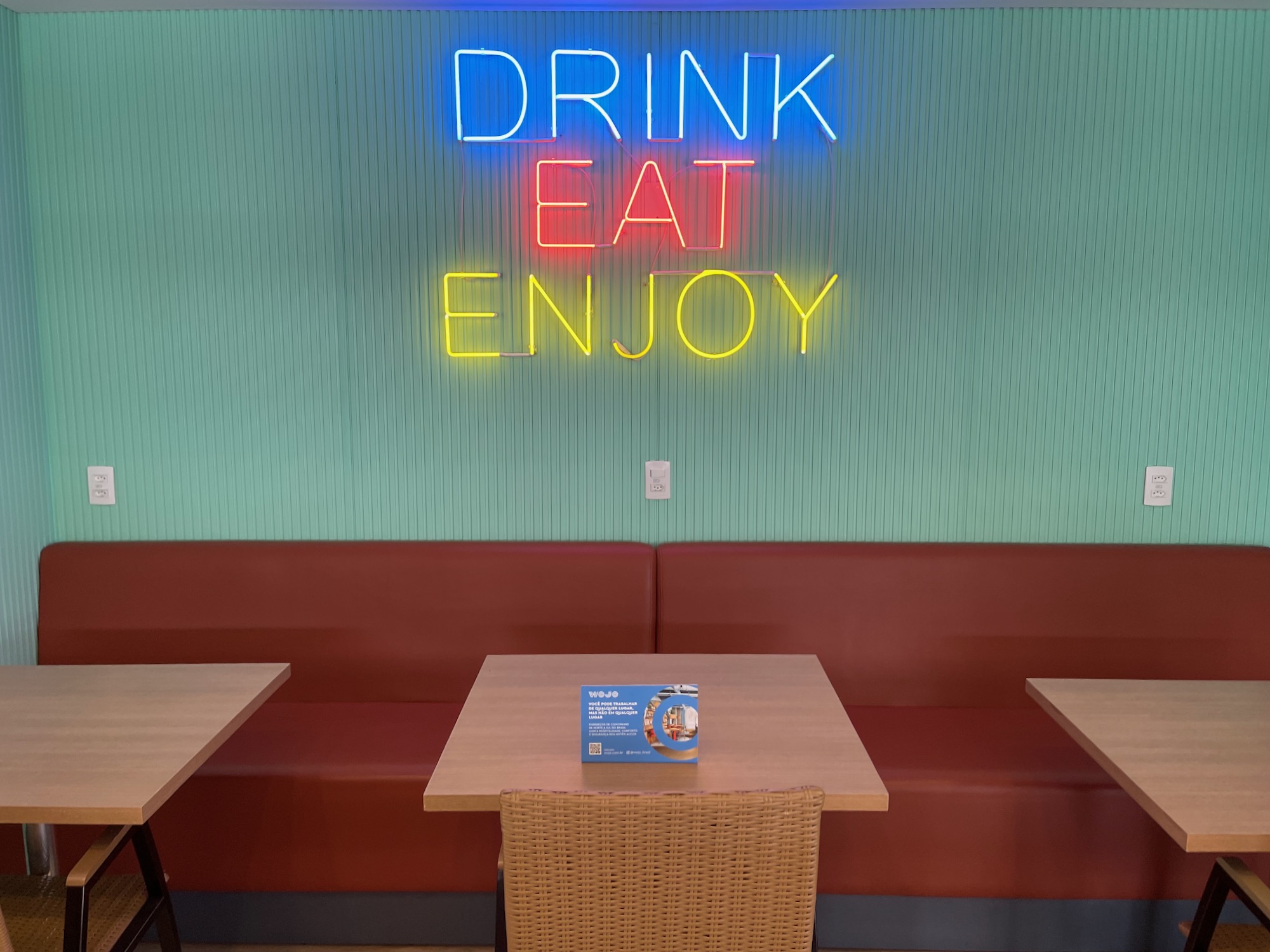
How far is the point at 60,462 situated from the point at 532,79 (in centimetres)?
179

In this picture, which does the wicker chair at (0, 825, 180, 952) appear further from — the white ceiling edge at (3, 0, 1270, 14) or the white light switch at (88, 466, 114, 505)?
the white ceiling edge at (3, 0, 1270, 14)

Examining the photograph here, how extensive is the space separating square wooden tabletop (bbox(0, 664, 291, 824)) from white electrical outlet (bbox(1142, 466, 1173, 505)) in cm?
241

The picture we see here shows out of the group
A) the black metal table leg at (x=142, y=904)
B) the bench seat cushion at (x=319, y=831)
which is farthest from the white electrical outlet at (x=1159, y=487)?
the black metal table leg at (x=142, y=904)

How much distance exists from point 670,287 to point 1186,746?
163 centimetres

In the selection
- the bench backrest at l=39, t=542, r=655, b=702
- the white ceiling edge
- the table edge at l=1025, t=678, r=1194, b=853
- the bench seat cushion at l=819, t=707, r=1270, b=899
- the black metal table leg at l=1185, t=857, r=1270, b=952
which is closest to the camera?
the table edge at l=1025, t=678, r=1194, b=853

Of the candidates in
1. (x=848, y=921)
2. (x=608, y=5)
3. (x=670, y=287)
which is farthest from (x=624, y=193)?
(x=848, y=921)

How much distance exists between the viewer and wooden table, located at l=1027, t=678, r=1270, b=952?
1254 mm

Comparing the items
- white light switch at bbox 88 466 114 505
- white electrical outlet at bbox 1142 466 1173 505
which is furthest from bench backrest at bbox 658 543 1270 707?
white light switch at bbox 88 466 114 505

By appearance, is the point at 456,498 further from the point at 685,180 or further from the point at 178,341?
the point at 685,180

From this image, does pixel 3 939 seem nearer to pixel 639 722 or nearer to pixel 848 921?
pixel 639 722

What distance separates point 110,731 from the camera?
1533 millimetres

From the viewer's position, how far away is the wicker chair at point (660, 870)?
A: 1072 millimetres

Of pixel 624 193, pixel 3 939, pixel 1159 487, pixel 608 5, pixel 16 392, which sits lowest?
pixel 3 939

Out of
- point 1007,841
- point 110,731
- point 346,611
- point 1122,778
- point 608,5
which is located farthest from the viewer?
point 346,611
